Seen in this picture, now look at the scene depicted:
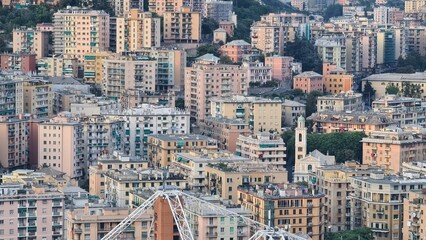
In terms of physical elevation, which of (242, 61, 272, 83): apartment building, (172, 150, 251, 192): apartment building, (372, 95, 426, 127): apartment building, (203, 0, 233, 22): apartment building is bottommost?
(172, 150, 251, 192): apartment building

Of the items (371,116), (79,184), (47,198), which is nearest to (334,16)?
(371,116)

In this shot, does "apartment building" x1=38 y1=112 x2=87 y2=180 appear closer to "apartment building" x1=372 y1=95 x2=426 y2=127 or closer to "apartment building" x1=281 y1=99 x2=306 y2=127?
"apartment building" x1=281 y1=99 x2=306 y2=127

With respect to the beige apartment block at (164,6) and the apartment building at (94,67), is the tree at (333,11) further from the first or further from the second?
the apartment building at (94,67)

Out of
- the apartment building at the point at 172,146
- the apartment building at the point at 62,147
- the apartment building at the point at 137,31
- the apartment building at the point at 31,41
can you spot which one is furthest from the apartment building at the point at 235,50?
the apartment building at the point at 62,147

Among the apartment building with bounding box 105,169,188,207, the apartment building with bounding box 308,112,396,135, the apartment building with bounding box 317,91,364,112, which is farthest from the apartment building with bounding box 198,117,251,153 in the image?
the apartment building with bounding box 105,169,188,207

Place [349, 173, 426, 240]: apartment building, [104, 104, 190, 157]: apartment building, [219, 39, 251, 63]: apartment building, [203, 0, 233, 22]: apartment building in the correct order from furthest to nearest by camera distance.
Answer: [203, 0, 233, 22]: apartment building
[219, 39, 251, 63]: apartment building
[104, 104, 190, 157]: apartment building
[349, 173, 426, 240]: apartment building

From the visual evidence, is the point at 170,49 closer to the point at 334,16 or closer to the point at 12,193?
the point at 12,193

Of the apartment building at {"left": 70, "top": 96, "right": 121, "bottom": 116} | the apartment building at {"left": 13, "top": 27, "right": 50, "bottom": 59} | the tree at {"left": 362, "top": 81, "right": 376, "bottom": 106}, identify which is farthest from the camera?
the tree at {"left": 362, "top": 81, "right": 376, "bottom": 106}
